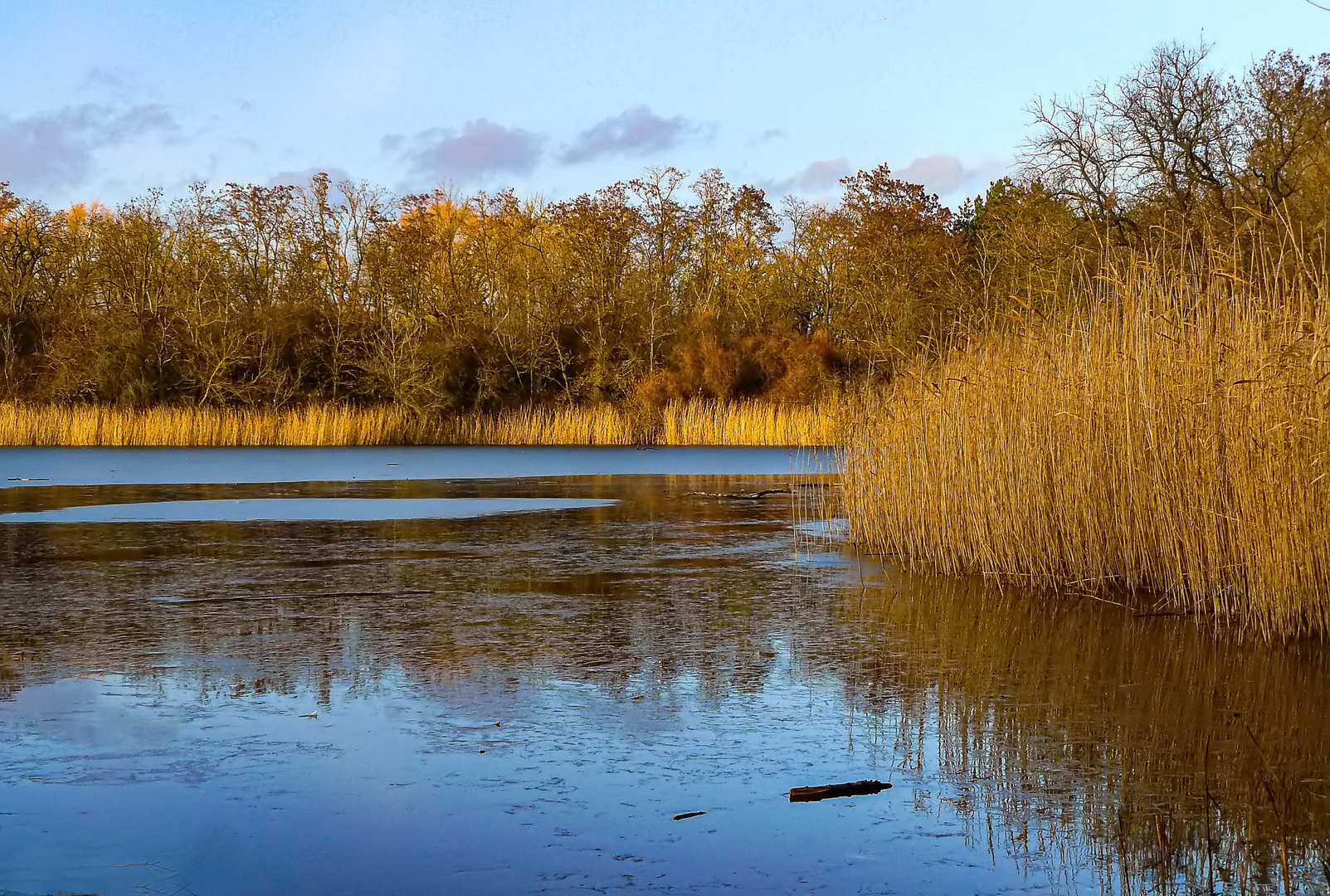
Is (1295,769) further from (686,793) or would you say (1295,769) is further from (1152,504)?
(1152,504)

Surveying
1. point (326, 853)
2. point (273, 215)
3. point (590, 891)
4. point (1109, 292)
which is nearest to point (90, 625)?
point (326, 853)

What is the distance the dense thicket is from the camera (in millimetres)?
31453

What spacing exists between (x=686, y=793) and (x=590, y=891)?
0.77 m

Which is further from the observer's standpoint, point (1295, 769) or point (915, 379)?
point (915, 379)

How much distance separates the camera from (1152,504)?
6961mm

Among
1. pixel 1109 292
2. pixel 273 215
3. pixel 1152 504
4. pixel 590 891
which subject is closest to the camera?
pixel 590 891

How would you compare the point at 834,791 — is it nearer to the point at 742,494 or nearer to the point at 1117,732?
the point at 1117,732

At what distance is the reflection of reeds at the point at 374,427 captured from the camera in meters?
27.1

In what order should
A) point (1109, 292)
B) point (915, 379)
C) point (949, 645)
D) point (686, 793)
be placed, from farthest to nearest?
point (915, 379)
point (1109, 292)
point (949, 645)
point (686, 793)

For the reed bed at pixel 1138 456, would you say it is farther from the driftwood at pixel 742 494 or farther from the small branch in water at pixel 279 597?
the driftwood at pixel 742 494

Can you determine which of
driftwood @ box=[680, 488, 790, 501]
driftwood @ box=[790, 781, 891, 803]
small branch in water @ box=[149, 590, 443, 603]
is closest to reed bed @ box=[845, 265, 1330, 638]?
driftwood @ box=[790, 781, 891, 803]

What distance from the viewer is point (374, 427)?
29.3 meters

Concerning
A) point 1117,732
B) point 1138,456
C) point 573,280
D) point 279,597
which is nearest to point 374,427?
point 573,280

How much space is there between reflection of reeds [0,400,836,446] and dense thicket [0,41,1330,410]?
1.38m
